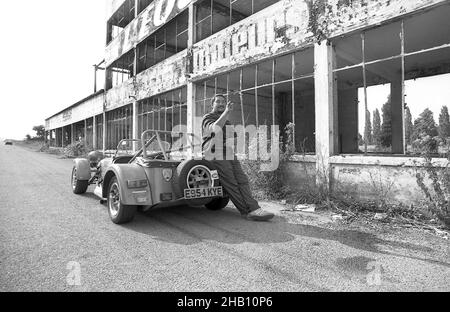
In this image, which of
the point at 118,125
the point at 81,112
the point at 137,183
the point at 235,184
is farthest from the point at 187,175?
the point at 81,112

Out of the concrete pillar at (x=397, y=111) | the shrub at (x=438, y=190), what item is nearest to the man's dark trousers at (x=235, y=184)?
the shrub at (x=438, y=190)

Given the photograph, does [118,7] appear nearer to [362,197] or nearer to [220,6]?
[220,6]

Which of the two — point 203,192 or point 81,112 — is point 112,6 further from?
point 203,192

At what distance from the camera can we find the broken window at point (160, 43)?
563 inches

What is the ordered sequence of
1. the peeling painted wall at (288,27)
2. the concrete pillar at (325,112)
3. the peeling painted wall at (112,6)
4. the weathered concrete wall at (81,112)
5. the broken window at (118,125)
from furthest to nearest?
1. the weathered concrete wall at (81,112)
2. the peeling painted wall at (112,6)
3. the broken window at (118,125)
4. the concrete pillar at (325,112)
5. the peeling painted wall at (288,27)

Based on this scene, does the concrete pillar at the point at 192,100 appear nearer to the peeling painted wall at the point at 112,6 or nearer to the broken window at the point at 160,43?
the broken window at the point at 160,43

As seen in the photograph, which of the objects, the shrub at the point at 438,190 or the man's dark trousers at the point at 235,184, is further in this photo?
the man's dark trousers at the point at 235,184

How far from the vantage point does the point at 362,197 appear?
222 inches

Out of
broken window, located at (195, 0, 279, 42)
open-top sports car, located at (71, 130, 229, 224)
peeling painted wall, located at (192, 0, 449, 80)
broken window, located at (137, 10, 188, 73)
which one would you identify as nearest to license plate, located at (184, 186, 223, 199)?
open-top sports car, located at (71, 130, 229, 224)

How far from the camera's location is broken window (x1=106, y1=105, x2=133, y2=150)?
17428mm

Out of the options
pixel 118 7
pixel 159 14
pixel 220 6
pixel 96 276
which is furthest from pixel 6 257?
pixel 118 7

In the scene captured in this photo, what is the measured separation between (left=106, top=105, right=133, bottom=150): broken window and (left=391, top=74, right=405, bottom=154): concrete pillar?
14.0 meters

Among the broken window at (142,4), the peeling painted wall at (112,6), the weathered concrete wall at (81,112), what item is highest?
the peeling painted wall at (112,6)

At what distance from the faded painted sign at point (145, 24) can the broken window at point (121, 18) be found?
1.18 metres
